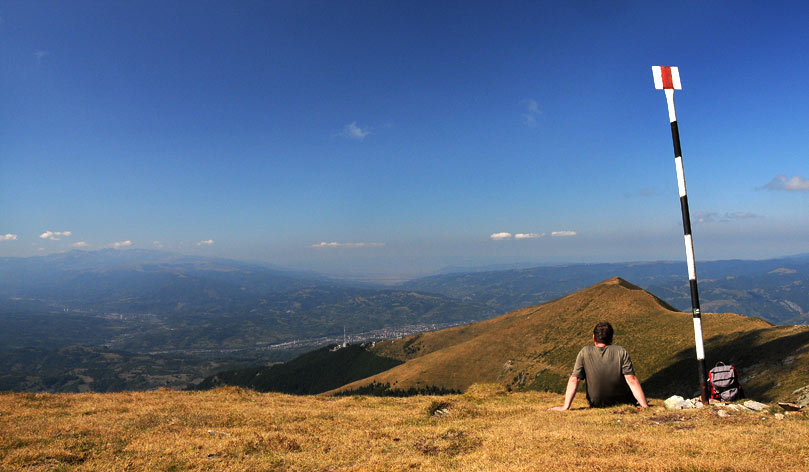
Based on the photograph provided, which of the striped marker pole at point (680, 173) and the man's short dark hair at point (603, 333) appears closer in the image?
the man's short dark hair at point (603, 333)

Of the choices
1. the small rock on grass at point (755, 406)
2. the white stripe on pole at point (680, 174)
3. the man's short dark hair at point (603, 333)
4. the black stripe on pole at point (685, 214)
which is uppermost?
the white stripe on pole at point (680, 174)

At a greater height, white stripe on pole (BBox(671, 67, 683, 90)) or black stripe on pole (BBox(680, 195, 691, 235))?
white stripe on pole (BBox(671, 67, 683, 90))

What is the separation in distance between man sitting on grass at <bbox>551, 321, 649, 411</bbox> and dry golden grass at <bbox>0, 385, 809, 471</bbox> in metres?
0.72

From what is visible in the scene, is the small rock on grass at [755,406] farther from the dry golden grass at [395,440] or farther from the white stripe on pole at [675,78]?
the white stripe on pole at [675,78]

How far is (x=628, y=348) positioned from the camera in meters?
97.1

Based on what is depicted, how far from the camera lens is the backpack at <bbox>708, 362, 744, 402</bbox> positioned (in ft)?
50.8

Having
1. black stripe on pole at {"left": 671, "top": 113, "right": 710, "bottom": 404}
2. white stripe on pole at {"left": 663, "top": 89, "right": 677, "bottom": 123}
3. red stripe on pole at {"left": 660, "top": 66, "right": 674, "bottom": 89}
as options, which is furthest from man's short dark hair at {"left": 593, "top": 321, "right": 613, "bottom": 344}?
red stripe on pole at {"left": 660, "top": 66, "right": 674, "bottom": 89}

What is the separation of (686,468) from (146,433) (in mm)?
17004

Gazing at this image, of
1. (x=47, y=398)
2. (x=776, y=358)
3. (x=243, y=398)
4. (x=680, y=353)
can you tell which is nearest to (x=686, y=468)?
(x=243, y=398)

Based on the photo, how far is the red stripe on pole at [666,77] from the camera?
57.3 feet

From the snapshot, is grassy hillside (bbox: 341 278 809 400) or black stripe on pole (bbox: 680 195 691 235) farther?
grassy hillside (bbox: 341 278 809 400)

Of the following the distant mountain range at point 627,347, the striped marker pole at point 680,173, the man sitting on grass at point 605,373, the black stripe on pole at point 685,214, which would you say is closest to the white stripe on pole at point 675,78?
the striped marker pole at point 680,173

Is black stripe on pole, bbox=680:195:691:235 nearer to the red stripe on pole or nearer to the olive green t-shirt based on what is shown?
the red stripe on pole

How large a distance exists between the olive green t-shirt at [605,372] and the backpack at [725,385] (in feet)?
14.5
